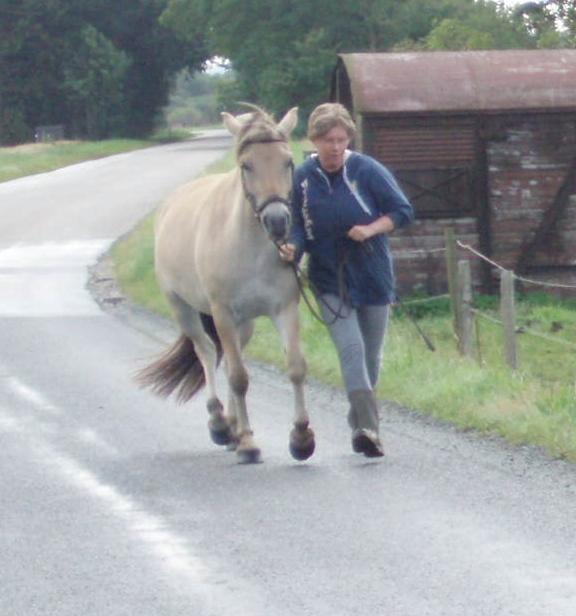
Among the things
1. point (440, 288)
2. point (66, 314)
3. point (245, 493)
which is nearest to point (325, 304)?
point (245, 493)

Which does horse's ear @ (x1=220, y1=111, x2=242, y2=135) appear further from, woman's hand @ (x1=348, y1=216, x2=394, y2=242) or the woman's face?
woman's hand @ (x1=348, y1=216, x2=394, y2=242)

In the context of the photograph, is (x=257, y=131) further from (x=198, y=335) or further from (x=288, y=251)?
(x=198, y=335)

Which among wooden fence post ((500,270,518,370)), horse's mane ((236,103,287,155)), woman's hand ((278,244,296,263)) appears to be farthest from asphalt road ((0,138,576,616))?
horse's mane ((236,103,287,155))

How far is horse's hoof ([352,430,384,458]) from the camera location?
936cm

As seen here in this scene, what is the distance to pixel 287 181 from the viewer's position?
30.1 ft

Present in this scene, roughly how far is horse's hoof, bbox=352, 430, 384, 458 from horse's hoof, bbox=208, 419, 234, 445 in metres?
1.07

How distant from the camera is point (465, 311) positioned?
1505 centimetres

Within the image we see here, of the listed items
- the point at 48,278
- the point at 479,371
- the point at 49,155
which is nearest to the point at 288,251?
the point at 479,371

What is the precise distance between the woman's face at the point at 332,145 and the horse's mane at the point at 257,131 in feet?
0.68

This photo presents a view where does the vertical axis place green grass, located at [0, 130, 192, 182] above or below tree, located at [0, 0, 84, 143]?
below

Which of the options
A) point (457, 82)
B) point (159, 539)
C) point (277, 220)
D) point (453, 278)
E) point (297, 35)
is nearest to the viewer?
point (159, 539)

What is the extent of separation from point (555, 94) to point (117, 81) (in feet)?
221

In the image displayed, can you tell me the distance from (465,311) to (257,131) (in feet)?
20.2

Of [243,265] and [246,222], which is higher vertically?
[246,222]
